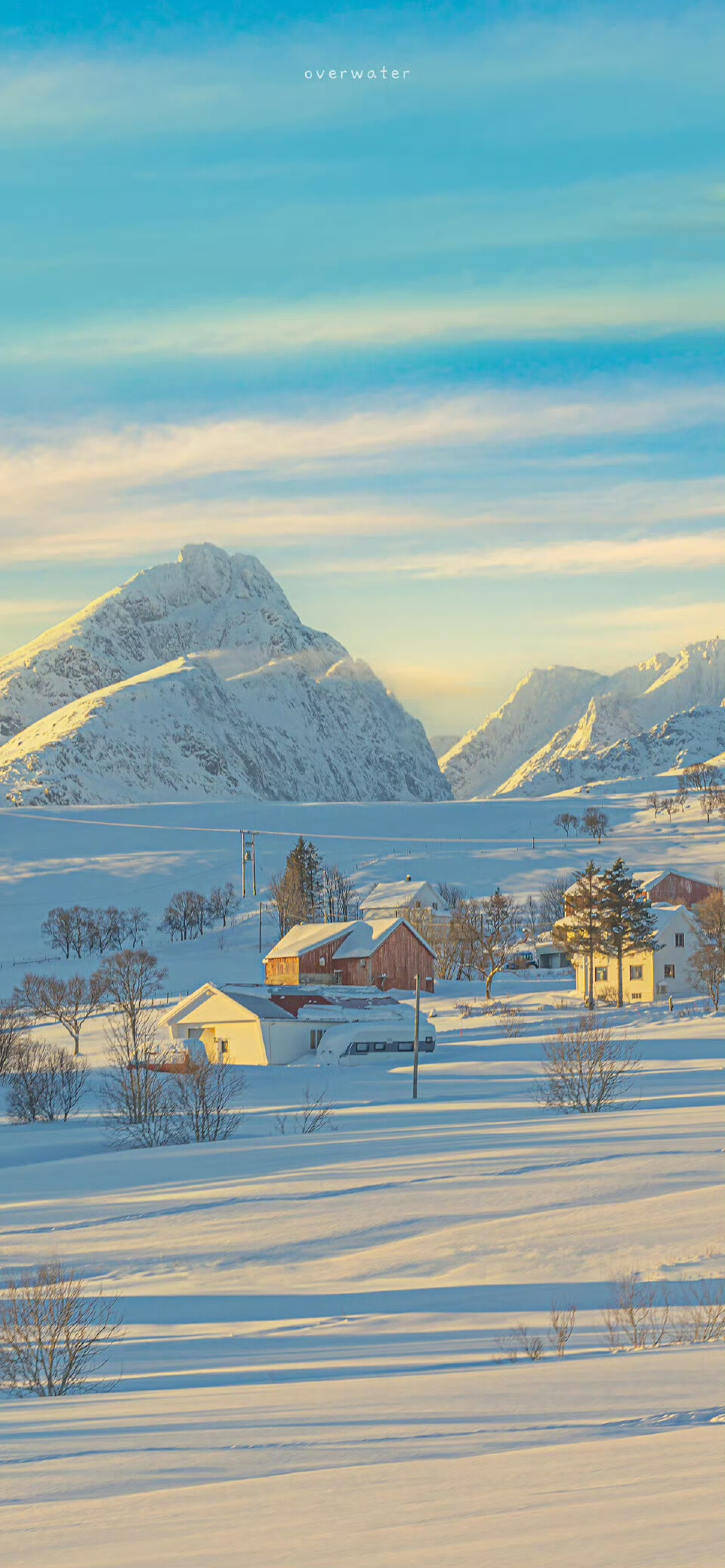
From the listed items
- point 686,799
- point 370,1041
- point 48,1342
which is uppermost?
point 686,799

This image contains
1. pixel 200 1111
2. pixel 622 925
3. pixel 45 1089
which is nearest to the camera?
pixel 200 1111

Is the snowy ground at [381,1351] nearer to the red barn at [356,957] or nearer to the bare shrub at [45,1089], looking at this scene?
the bare shrub at [45,1089]

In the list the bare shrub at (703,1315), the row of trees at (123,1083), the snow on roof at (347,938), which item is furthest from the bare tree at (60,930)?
the bare shrub at (703,1315)

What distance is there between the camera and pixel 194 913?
406 ft

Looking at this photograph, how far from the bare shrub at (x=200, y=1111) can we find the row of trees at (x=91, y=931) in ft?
228

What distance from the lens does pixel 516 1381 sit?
35.9 ft

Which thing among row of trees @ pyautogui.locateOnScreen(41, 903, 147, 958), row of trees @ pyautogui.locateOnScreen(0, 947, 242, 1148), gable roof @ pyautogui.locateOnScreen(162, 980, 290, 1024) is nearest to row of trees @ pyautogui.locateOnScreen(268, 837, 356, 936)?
row of trees @ pyautogui.locateOnScreen(41, 903, 147, 958)

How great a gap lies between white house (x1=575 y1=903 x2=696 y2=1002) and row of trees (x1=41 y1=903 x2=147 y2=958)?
165ft

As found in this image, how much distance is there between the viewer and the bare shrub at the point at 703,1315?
1357 centimetres

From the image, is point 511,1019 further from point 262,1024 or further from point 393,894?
point 393,894

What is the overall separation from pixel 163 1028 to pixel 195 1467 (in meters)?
67.1

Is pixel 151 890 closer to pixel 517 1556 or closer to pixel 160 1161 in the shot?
pixel 160 1161

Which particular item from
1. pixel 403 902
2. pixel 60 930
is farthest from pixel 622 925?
pixel 60 930

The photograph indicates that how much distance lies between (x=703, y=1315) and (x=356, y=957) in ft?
Result: 239
